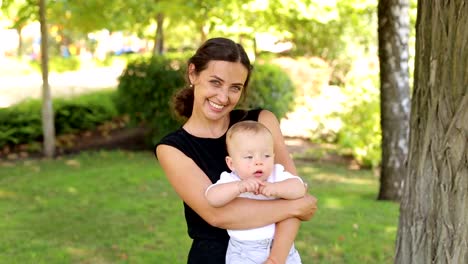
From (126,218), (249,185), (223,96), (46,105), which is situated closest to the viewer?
(249,185)

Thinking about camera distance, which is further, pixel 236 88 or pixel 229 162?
pixel 236 88

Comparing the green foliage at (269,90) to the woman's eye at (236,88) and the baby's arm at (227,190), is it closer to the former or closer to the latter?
the woman's eye at (236,88)

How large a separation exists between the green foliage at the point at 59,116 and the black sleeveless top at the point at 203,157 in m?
10.4

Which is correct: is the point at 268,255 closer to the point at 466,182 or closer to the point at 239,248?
the point at 239,248

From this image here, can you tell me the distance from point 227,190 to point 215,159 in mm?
256

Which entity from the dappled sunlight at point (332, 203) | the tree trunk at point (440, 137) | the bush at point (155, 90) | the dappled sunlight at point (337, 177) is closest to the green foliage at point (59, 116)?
the bush at point (155, 90)

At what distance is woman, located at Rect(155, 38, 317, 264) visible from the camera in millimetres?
2564

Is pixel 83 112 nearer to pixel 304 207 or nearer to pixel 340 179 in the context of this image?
pixel 340 179

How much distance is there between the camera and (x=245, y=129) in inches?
101

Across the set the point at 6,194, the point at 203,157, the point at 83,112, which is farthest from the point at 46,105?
the point at 203,157

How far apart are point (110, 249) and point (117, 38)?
4105 cm

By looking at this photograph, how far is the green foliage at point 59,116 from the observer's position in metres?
12.7

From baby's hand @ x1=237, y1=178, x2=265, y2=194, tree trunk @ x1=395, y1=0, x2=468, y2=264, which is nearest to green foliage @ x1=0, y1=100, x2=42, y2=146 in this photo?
tree trunk @ x1=395, y1=0, x2=468, y2=264

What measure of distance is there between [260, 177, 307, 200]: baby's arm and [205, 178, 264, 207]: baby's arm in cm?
3
